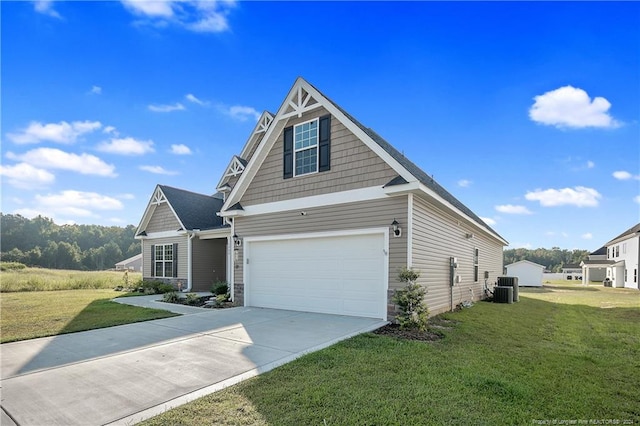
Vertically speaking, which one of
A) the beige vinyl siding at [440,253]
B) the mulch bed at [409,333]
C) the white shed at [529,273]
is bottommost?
the white shed at [529,273]

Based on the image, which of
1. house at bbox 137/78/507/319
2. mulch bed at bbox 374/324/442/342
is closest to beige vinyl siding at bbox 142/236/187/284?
house at bbox 137/78/507/319

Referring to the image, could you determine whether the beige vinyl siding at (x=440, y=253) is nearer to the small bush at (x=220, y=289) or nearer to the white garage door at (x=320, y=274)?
the white garage door at (x=320, y=274)

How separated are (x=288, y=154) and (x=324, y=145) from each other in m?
1.45

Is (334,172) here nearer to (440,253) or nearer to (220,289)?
(440,253)

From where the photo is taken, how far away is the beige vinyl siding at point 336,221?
8.30 metres

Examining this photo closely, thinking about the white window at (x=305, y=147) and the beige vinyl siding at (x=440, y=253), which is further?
the white window at (x=305, y=147)

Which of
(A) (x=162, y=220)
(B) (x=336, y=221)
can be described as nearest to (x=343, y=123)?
(B) (x=336, y=221)

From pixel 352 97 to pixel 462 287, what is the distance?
30.8 feet

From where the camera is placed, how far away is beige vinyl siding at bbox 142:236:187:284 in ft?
57.7

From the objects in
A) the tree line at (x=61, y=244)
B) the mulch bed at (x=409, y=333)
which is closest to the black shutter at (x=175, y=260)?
the mulch bed at (x=409, y=333)

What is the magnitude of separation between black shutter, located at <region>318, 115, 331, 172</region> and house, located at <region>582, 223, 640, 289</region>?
32528mm

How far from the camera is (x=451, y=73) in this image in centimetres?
1284

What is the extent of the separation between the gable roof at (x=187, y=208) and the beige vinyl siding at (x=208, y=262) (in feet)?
2.96

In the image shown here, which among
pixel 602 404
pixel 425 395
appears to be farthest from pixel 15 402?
pixel 602 404
